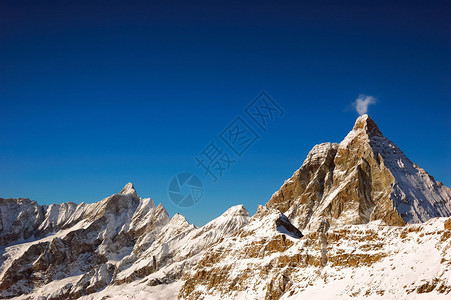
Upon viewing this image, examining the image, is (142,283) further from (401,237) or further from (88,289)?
(401,237)

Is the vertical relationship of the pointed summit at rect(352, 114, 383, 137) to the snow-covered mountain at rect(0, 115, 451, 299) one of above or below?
above

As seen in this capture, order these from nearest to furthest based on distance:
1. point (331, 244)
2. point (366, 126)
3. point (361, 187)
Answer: point (331, 244), point (361, 187), point (366, 126)

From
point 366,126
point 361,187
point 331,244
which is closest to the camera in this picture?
point 331,244

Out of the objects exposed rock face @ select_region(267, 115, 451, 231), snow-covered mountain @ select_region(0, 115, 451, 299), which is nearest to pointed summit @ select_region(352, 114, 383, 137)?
exposed rock face @ select_region(267, 115, 451, 231)

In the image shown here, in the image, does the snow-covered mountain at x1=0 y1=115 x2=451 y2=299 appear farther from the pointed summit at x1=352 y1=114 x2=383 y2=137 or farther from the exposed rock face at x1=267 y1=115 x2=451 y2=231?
the pointed summit at x1=352 y1=114 x2=383 y2=137

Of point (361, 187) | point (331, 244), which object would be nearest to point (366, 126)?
point (361, 187)

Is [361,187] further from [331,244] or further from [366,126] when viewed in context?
[331,244]

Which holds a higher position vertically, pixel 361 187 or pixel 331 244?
pixel 361 187

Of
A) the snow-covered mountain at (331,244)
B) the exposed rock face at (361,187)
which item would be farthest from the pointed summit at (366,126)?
the snow-covered mountain at (331,244)

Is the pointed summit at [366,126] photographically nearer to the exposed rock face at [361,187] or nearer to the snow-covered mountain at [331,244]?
the exposed rock face at [361,187]
